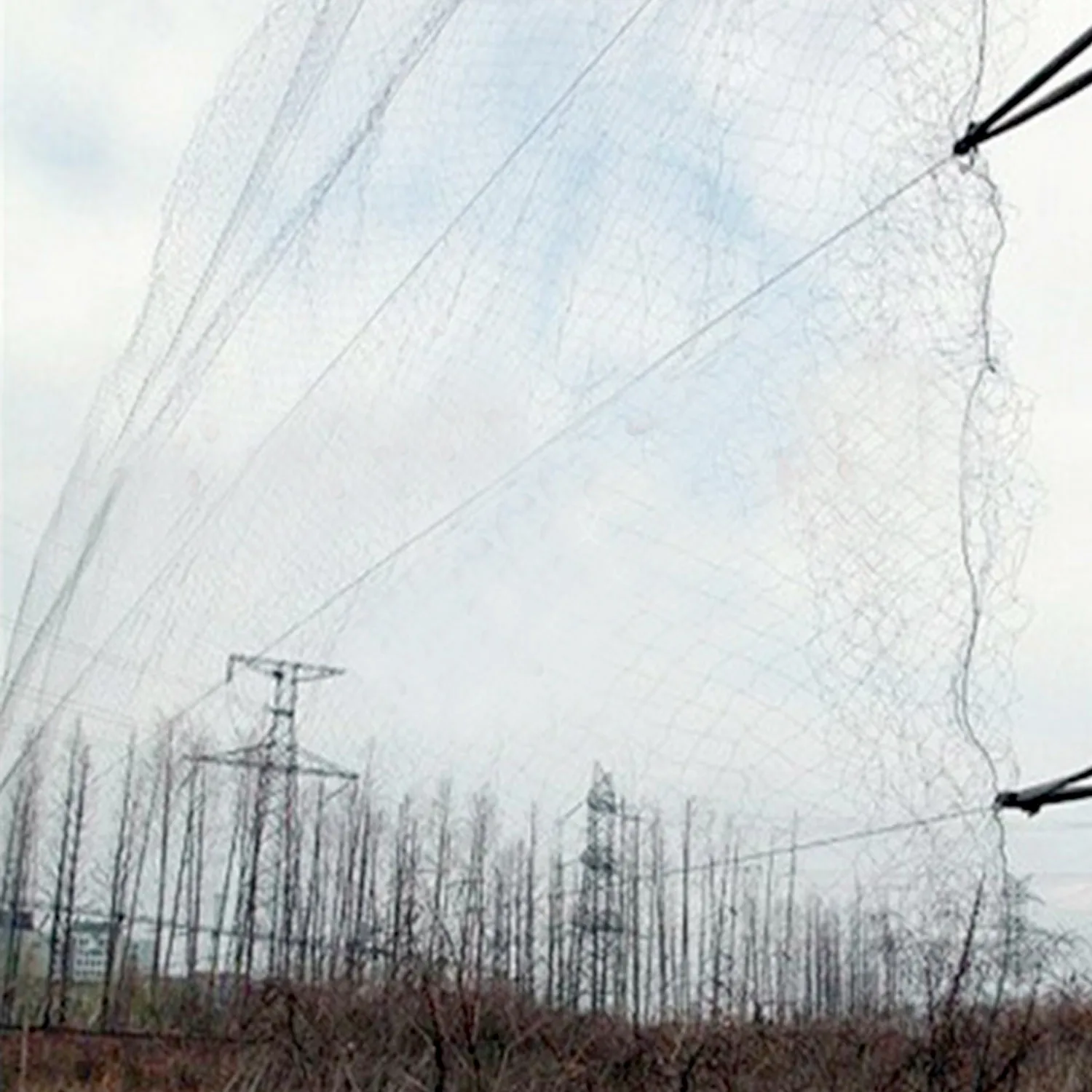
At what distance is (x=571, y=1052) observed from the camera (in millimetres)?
5141

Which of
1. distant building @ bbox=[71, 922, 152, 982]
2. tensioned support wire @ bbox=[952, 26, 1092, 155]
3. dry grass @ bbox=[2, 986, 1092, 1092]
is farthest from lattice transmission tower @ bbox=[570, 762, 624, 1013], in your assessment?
distant building @ bbox=[71, 922, 152, 982]

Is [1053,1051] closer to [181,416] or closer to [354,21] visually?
[181,416]

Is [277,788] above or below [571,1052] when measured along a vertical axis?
above

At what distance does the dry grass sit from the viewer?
14.4 feet

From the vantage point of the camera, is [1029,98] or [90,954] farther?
[90,954]

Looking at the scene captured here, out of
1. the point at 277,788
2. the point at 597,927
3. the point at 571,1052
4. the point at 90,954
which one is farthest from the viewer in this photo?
the point at 90,954

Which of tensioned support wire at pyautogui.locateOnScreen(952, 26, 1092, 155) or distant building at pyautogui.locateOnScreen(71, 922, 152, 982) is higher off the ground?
distant building at pyautogui.locateOnScreen(71, 922, 152, 982)

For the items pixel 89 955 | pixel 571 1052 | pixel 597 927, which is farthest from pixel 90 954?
pixel 571 1052

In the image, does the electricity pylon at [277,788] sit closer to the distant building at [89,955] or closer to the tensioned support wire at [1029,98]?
the tensioned support wire at [1029,98]

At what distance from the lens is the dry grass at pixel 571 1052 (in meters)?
4.40

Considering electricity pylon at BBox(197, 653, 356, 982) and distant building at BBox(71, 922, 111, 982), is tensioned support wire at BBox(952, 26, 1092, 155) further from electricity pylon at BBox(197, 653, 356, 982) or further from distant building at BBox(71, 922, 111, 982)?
distant building at BBox(71, 922, 111, 982)

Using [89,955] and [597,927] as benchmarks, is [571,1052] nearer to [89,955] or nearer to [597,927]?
[597,927]

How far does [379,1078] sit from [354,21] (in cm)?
259

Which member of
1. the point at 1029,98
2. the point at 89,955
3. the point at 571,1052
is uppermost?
the point at 89,955
